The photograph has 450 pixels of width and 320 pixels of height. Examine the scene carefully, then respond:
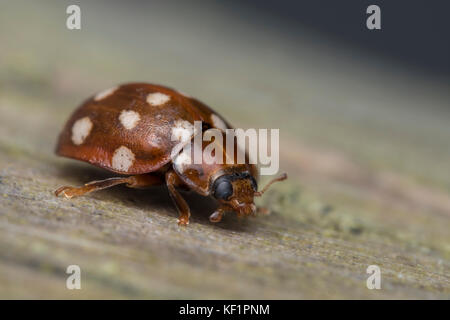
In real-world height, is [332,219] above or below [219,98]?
below

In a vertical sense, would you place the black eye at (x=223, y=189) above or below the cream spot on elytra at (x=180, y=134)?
below

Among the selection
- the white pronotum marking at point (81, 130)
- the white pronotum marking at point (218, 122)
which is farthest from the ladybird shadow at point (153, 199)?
the white pronotum marking at point (218, 122)

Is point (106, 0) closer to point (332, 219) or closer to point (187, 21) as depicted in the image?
point (187, 21)

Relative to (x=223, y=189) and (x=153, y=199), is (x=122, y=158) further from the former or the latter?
(x=223, y=189)

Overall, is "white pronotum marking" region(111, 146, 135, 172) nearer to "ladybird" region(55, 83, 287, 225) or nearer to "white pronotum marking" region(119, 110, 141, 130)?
"ladybird" region(55, 83, 287, 225)

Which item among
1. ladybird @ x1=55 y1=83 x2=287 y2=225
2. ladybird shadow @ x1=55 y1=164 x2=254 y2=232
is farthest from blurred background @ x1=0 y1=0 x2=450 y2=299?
ladybird @ x1=55 y1=83 x2=287 y2=225

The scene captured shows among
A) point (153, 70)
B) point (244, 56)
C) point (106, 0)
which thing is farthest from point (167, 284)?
point (106, 0)

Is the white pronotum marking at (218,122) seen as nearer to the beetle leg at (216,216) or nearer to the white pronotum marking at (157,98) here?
the white pronotum marking at (157,98)
